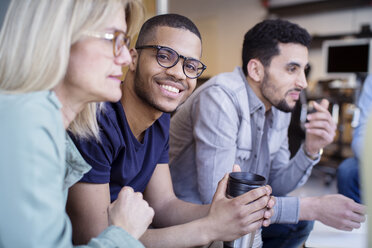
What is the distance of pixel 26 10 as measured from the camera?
67cm

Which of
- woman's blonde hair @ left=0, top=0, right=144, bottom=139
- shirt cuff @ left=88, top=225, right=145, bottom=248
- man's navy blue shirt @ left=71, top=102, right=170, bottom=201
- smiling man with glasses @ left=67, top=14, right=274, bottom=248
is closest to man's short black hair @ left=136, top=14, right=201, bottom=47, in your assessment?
smiling man with glasses @ left=67, top=14, right=274, bottom=248

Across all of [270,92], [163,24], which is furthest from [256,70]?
[163,24]

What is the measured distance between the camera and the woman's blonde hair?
64 cm

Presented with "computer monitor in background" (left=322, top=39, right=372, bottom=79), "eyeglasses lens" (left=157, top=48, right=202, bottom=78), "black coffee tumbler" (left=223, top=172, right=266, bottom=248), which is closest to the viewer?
"black coffee tumbler" (left=223, top=172, right=266, bottom=248)

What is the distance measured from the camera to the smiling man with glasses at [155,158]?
888 millimetres

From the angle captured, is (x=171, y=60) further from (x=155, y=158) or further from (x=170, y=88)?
(x=155, y=158)

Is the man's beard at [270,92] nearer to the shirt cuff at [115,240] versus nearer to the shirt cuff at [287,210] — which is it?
the shirt cuff at [287,210]

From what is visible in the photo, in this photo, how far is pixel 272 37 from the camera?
1601 mm

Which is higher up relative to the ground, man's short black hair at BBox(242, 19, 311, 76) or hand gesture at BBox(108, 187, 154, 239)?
man's short black hair at BBox(242, 19, 311, 76)

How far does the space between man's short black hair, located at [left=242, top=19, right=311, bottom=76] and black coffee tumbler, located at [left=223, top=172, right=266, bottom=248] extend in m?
0.86

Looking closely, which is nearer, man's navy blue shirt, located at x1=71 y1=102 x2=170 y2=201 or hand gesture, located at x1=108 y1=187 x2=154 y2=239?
hand gesture, located at x1=108 y1=187 x2=154 y2=239

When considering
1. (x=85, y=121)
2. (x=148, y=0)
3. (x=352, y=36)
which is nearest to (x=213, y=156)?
(x=85, y=121)

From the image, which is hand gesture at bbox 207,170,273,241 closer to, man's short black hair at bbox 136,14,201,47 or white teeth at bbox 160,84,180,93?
white teeth at bbox 160,84,180,93

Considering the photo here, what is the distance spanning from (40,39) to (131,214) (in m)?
0.41
